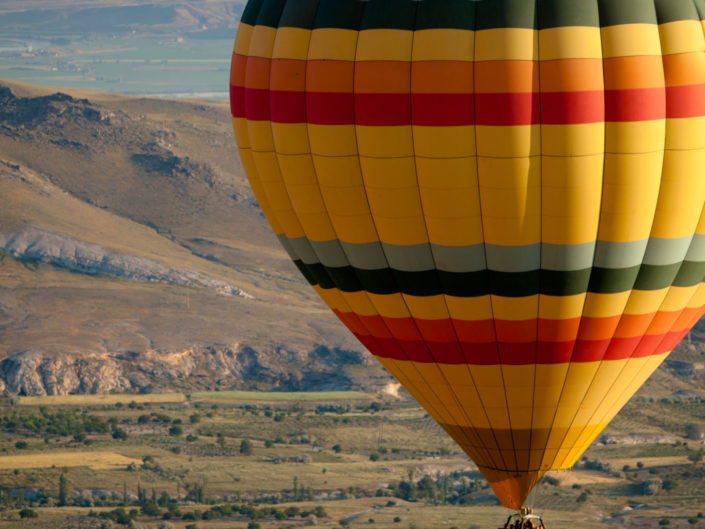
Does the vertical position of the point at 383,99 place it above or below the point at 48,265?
below

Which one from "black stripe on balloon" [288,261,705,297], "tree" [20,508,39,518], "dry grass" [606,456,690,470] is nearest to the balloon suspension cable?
"black stripe on balloon" [288,261,705,297]

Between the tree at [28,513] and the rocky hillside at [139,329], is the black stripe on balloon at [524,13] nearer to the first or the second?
the tree at [28,513]

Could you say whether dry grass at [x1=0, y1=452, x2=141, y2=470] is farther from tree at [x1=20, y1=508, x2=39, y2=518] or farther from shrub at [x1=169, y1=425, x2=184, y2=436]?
tree at [x1=20, y1=508, x2=39, y2=518]

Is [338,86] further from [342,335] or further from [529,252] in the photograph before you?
[342,335]

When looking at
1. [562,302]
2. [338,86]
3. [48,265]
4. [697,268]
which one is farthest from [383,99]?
[48,265]

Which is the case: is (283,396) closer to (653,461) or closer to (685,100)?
(653,461)

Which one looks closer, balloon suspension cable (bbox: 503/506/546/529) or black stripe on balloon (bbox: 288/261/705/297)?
black stripe on balloon (bbox: 288/261/705/297)

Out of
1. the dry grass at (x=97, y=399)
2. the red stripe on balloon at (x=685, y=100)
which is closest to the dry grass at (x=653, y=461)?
the dry grass at (x=97, y=399)
